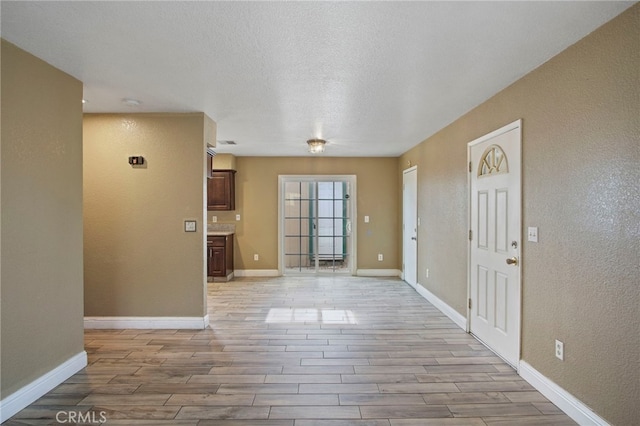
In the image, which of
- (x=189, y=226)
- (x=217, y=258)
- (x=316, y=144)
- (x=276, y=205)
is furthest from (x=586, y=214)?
(x=217, y=258)

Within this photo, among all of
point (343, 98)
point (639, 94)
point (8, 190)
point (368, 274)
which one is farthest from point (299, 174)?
point (639, 94)

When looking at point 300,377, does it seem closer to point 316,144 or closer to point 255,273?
point 316,144

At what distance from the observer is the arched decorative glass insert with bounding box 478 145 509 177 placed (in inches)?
117

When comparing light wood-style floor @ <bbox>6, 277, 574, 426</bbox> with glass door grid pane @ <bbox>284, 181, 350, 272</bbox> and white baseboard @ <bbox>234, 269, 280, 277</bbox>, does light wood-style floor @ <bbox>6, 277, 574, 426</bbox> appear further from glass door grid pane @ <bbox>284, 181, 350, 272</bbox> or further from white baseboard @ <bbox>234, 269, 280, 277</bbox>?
glass door grid pane @ <bbox>284, 181, 350, 272</bbox>

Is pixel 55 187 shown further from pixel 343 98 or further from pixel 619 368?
pixel 619 368

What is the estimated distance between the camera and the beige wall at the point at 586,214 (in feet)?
5.86

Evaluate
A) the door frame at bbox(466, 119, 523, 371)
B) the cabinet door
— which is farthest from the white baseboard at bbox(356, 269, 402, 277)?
the door frame at bbox(466, 119, 523, 371)

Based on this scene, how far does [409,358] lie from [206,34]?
297cm

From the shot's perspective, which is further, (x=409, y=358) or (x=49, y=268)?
(x=409, y=358)

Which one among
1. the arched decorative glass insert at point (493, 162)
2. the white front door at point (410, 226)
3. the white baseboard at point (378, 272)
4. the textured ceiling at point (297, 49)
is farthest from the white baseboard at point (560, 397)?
the white baseboard at point (378, 272)

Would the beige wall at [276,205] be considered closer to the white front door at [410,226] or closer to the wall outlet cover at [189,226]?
the white front door at [410,226]

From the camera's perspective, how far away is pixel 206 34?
2039 mm

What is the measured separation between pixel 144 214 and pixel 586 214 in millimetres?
3965

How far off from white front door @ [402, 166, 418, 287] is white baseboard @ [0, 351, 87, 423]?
4520mm
